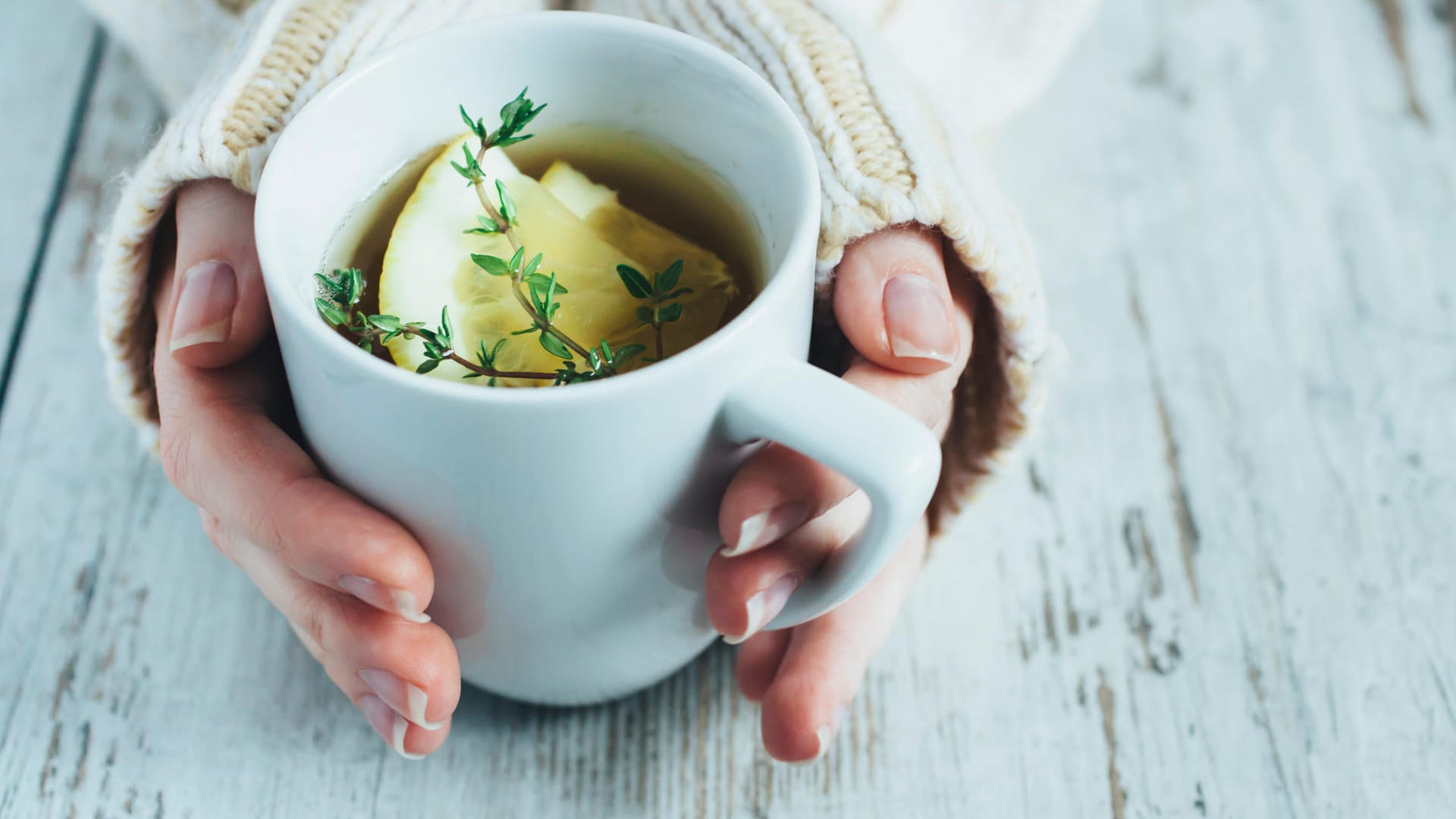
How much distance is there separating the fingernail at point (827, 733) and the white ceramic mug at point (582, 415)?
0.07m

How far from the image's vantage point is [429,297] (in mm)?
434

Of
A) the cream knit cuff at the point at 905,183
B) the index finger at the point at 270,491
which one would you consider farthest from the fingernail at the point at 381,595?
the cream knit cuff at the point at 905,183

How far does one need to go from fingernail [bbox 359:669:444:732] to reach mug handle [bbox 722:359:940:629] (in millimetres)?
175

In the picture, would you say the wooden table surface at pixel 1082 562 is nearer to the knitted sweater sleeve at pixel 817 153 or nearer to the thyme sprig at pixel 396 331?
the knitted sweater sleeve at pixel 817 153

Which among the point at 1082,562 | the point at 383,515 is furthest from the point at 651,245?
the point at 1082,562

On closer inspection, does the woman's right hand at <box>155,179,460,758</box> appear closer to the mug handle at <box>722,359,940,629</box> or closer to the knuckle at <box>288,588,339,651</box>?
the knuckle at <box>288,588,339,651</box>

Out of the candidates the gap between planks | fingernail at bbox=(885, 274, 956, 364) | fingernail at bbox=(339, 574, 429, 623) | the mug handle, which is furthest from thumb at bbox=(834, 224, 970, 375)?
the gap between planks

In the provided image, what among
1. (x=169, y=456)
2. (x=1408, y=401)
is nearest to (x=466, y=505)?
(x=169, y=456)

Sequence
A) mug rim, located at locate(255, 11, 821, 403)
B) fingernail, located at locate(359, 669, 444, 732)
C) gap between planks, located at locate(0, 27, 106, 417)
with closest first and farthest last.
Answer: mug rim, located at locate(255, 11, 821, 403), fingernail, located at locate(359, 669, 444, 732), gap between planks, located at locate(0, 27, 106, 417)

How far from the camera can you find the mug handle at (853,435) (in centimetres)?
35

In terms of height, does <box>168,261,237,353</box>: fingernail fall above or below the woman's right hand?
above

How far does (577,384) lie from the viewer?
14.3 inches

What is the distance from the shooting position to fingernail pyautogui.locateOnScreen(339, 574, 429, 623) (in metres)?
0.42

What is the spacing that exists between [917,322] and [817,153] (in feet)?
0.29
